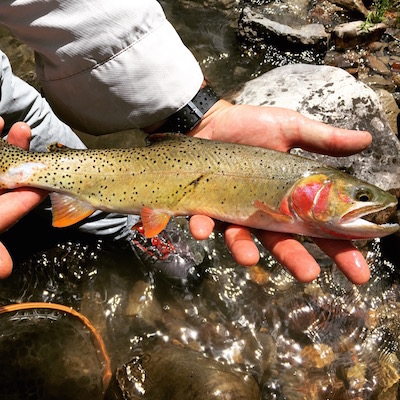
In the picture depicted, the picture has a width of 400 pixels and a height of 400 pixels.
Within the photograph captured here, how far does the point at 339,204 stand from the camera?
2.73m

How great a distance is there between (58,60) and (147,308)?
97.0 inches

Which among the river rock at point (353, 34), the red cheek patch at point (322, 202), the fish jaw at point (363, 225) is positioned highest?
the red cheek patch at point (322, 202)

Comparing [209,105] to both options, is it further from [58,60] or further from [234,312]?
[234,312]

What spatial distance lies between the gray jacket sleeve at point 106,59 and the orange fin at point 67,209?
718 millimetres

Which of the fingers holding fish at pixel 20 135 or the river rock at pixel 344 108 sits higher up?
the fingers holding fish at pixel 20 135

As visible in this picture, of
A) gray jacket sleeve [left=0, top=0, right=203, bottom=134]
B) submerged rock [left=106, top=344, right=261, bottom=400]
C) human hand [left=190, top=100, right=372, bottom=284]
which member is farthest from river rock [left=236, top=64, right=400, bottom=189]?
submerged rock [left=106, top=344, right=261, bottom=400]

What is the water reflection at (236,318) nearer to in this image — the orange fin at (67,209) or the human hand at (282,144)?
the orange fin at (67,209)

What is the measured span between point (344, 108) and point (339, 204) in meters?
2.42

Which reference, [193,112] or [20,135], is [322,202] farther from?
[20,135]

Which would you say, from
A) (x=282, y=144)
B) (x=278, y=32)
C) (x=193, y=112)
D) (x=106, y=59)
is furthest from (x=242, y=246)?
(x=278, y=32)

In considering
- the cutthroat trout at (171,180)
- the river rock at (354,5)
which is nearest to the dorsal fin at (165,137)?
the cutthroat trout at (171,180)

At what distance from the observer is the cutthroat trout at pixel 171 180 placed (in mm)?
2920

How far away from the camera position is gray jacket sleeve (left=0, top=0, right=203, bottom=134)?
2799 millimetres

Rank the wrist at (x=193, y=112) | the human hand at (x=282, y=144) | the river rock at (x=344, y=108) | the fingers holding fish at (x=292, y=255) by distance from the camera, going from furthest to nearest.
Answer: the river rock at (x=344, y=108) → the wrist at (x=193, y=112) → the human hand at (x=282, y=144) → the fingers holding fish at (x=292, y=255)
